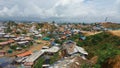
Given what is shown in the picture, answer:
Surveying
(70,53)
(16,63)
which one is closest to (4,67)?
(16,63)

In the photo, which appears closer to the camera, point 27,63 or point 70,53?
point 70,53

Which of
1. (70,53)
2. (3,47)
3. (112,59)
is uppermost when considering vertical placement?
(112,59)

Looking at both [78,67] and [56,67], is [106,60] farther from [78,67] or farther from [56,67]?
[56,67]

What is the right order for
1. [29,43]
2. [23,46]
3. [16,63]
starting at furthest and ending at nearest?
[29,43]
[23,46]
[16,63]

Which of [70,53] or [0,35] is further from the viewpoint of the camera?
[0,35]

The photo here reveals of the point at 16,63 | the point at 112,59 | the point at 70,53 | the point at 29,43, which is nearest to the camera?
the point at 112,59

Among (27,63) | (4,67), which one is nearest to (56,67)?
(27,63)

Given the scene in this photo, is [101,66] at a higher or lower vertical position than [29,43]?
higher

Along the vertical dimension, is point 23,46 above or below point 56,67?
below

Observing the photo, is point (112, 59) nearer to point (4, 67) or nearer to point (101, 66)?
point (101, 66)
